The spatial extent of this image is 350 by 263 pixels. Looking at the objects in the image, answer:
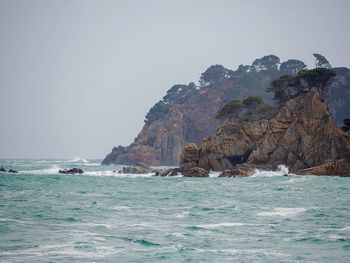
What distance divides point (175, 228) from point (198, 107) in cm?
13593

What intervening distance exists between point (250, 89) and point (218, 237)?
14642cm

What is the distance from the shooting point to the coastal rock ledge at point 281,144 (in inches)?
2795

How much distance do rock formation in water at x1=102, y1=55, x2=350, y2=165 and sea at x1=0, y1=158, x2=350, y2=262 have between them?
333 feet

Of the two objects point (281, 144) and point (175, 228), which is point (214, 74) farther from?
point (175, 228)

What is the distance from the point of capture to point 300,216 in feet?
90.1

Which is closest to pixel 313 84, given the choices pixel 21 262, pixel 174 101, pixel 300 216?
pixel 300 216

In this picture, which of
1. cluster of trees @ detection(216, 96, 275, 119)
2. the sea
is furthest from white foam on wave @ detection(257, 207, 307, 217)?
cluster of trees @ detection(216, 96, 275, 119)

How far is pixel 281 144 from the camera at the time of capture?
74.0m

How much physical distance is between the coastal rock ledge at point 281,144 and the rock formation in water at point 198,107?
2255 inches

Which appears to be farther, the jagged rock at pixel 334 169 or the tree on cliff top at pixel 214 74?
the tree on cliff top at pixel 214 74

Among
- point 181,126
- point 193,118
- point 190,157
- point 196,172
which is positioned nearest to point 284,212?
point 196,172

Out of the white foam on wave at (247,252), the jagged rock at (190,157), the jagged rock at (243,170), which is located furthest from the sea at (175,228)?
the jagged rock at (190,157)

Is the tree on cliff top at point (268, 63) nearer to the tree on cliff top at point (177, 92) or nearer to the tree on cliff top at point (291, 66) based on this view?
the tree on cliff top at point (291, 66)

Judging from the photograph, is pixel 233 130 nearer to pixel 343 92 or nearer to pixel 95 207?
pixel 95 207
